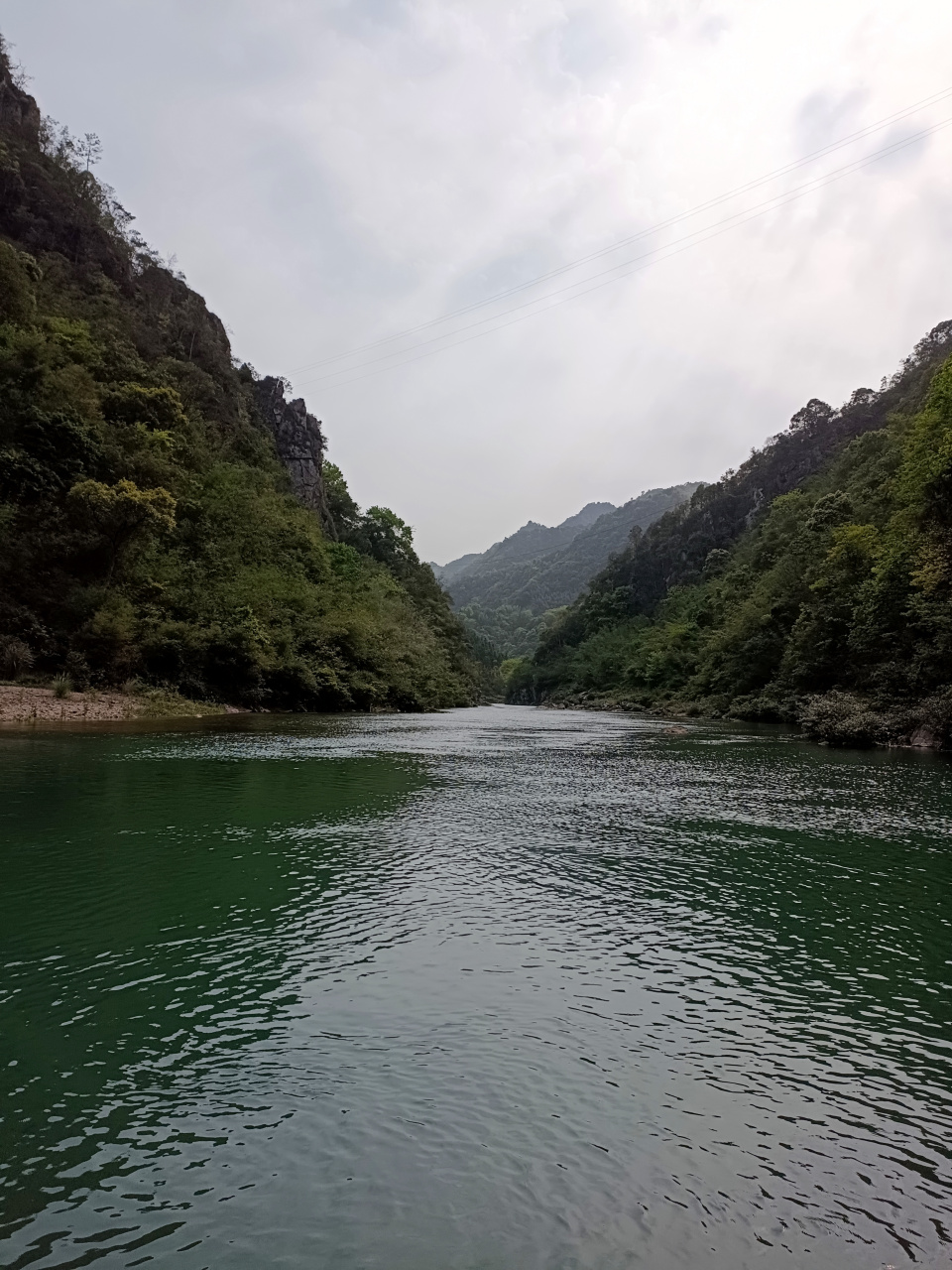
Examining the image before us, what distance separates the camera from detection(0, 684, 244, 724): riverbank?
27.1 m

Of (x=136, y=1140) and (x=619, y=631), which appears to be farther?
(x=619, y=631)

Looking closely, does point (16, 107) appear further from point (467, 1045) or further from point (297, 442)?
point (467, 1045)

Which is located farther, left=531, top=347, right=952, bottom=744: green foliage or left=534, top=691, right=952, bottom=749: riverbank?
left=531, top=347, right=952, bottom=744: green foliage

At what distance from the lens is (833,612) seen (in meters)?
45.0

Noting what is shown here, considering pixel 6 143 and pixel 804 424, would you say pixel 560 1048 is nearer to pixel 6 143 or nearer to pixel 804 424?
pixel 6 143

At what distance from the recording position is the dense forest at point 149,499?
114 feet

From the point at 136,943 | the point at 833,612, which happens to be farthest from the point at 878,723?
the point at 136,943

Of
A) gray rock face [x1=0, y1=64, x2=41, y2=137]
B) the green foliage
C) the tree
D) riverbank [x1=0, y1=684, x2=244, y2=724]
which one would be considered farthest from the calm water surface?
gray rock face [x1=0, y1=64, x2=41, y2=137]

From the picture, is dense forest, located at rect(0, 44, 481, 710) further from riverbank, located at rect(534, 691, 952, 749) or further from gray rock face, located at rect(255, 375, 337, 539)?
riverbank, located at rect(534, 691, 952, 749)

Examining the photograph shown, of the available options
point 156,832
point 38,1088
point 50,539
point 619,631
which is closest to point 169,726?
point 50,539

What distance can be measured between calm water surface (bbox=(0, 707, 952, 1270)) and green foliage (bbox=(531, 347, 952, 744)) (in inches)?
841

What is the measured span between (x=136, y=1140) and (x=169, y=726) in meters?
25.9

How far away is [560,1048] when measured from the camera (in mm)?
5316

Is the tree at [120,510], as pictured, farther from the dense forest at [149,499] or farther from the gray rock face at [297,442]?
Result: the gray rock face at [297,442]
